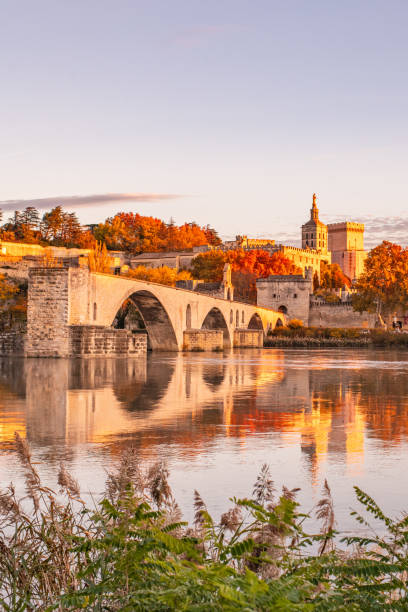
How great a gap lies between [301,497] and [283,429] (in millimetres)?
4517

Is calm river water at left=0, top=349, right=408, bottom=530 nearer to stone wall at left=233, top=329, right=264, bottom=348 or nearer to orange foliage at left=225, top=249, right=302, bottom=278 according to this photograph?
stone wall at left=233, top=329, right=264, bottom=348

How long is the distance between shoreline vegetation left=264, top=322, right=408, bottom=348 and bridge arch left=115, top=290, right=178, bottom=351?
19.4m

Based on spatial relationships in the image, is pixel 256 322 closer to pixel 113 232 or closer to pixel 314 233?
pixel 113 232

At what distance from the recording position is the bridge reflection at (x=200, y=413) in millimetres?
9297

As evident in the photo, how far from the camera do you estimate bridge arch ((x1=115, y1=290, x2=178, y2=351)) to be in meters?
51.4

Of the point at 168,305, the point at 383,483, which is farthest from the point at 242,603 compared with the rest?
the point at 168,305

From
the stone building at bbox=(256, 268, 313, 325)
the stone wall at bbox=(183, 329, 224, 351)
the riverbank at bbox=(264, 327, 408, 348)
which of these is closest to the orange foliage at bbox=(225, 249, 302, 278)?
the stone building at bbox=(256, 268, 313, 325)

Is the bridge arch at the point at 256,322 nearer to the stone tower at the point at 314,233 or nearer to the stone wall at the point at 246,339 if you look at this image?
the stone wall at the point at 246,339

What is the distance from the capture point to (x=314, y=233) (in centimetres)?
17825

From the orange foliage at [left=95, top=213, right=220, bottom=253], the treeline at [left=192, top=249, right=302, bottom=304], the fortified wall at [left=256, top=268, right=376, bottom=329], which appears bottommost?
the fortified wall at [left=256, top=268, right=376, bottom=329]

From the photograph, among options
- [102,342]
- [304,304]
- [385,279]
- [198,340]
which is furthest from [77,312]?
[304,304]

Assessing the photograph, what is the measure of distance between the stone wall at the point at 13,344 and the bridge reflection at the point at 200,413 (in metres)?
15.1

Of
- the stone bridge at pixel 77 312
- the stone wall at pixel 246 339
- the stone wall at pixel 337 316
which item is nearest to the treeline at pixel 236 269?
the stone wall at pixel 337 316

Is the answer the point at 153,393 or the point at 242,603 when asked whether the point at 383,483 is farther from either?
the point at 153,393
